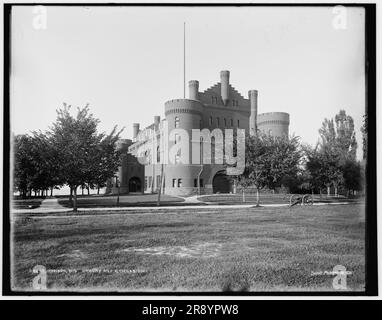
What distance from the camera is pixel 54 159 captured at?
1036 centimetres

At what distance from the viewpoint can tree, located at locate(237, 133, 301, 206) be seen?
12.2 meters

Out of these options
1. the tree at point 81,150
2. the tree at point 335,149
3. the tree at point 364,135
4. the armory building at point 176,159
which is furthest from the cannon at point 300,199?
the tree at point 81,150

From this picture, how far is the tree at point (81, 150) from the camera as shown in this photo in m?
10.3

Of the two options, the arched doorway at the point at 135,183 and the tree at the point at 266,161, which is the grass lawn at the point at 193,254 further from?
the arched doorway at the point at 135,183

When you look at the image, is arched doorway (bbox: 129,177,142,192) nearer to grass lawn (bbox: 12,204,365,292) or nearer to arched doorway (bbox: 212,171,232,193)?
grass lawn (bbox: 12,204,365,292)

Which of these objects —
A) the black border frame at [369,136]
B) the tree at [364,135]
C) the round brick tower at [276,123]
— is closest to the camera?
the black border frame at [369,136]

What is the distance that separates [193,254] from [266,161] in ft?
21.4

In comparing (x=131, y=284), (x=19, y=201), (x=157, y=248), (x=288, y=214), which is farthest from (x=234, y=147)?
(x=19, y=201)

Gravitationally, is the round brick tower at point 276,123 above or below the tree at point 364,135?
above

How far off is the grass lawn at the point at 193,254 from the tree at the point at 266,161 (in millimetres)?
2930

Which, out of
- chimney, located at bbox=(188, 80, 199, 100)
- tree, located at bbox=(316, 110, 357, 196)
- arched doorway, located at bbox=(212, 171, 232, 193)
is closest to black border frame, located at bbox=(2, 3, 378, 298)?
tree, located at bbox=(316, 110, 357, 196)

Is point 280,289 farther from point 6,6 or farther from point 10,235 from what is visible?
point 6,6

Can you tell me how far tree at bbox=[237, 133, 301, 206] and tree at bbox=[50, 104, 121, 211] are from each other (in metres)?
6.12

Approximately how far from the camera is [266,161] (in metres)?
12.3
